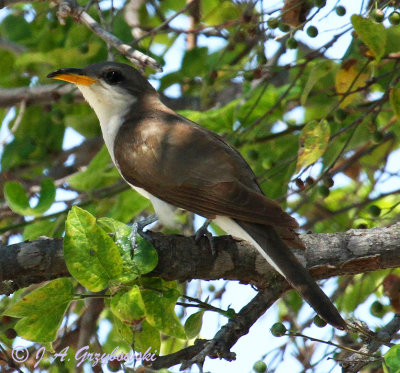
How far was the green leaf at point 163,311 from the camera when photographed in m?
3.10

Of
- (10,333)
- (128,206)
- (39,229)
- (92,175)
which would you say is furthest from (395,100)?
(10,333)

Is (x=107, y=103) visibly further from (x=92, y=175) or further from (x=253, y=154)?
(x=253, y=154)

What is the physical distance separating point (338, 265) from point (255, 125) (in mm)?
1357

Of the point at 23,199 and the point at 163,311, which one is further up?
the point at 23,199

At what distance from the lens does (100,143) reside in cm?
616

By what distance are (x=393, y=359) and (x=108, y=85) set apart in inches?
118

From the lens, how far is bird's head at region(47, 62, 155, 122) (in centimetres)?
484

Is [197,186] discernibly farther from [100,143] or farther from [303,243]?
[100,143]

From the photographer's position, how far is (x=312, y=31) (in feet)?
14.0

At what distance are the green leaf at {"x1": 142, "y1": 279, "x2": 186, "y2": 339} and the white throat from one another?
1.84 meters

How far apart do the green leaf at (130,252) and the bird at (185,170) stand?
1.94 feet

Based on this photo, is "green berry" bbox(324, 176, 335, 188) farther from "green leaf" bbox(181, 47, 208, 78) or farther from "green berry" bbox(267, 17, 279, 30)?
"green leaf" bbox(181, 47, 208, 78)

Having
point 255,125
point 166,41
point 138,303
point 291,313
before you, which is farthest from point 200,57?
point 138,303

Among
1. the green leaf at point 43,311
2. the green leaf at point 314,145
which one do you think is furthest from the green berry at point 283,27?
the green leaf at point 43,311
